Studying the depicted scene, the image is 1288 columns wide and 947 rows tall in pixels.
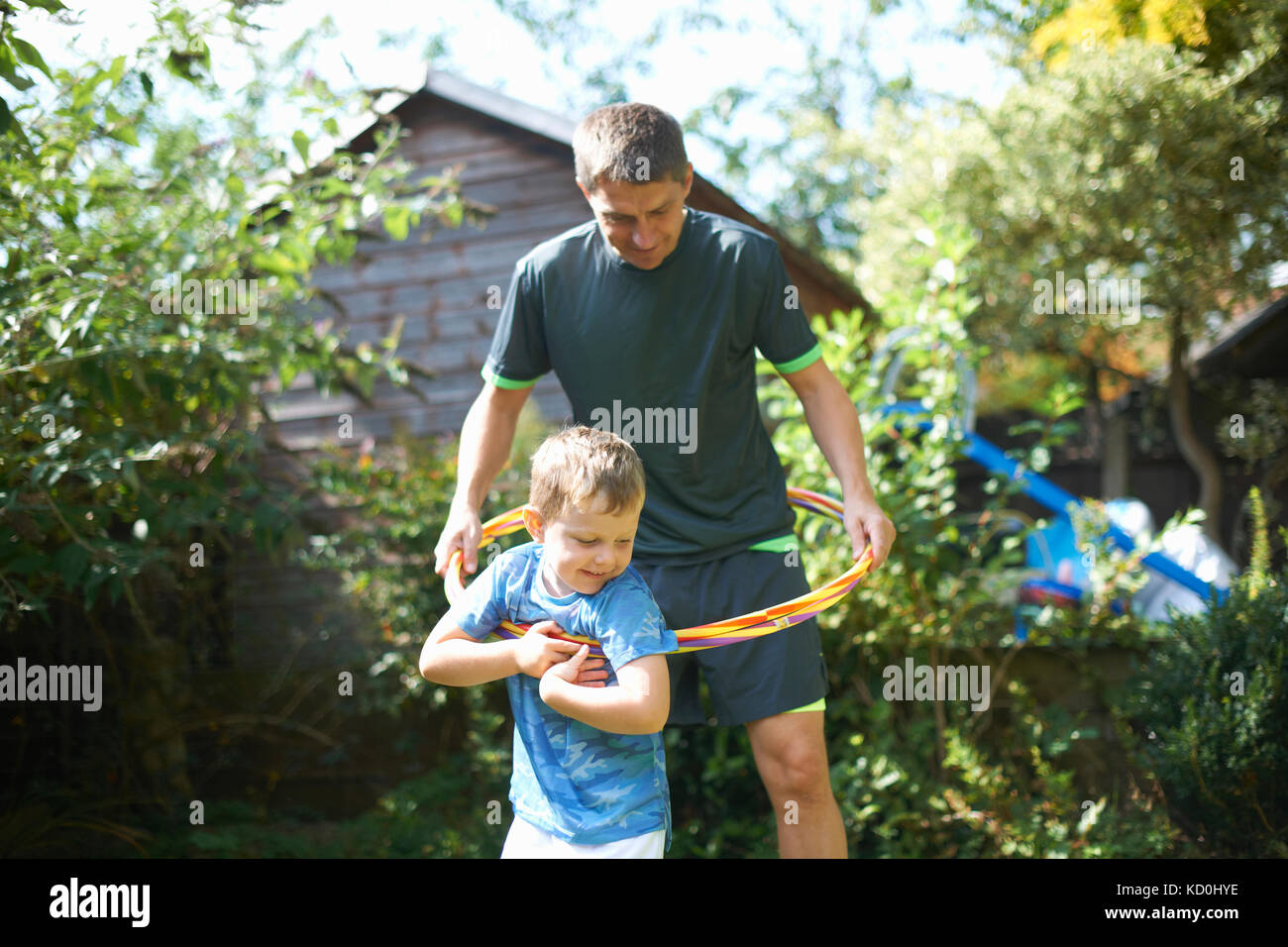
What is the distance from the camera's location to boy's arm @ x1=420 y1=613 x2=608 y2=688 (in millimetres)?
2100

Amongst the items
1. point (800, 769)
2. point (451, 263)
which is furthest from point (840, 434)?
point (451, 263)

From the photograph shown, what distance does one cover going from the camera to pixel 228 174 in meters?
4.16

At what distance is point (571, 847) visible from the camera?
2.18 meters

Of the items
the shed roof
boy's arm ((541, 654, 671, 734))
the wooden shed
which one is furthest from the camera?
the wooden shed

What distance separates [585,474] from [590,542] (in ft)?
0.47

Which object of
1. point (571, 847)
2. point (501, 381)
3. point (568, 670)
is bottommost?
point (571, 847)

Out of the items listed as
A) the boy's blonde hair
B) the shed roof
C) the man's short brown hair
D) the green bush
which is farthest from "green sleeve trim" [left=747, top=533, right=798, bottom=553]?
the shed roof

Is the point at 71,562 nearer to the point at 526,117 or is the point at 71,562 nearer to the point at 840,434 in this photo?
the point at 840,434

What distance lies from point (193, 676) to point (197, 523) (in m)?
1.20

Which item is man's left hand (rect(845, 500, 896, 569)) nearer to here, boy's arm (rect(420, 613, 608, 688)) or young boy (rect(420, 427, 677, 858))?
young boy (rect(420, 427, 677, 858))

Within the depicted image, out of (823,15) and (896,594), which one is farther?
(823,15)
